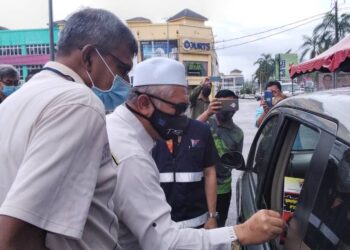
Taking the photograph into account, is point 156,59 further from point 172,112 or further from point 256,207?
point 256,207

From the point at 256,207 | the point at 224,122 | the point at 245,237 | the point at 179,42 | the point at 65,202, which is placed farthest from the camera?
the point at 179,42

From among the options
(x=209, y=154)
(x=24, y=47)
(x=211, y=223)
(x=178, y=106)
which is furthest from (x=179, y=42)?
(x=178, y=106)

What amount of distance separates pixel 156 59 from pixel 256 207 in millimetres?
1025

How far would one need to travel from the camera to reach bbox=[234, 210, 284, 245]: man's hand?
158cm

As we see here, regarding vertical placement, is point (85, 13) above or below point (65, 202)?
above

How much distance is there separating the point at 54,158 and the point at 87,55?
47cm

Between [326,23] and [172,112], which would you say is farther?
[326,23]

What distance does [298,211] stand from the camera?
1.70 m

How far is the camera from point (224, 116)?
3.95 m

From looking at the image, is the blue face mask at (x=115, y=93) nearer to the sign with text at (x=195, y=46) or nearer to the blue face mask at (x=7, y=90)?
the blue face mask at (x=7, y=90)

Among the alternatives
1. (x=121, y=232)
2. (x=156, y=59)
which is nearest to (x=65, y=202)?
(x=121, y=232)

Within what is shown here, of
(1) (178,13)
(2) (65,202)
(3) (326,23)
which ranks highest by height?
(1) (178,13)

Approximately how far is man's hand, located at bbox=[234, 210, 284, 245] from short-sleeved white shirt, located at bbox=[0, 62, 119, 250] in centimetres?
62

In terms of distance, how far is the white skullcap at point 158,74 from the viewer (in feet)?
6.38
